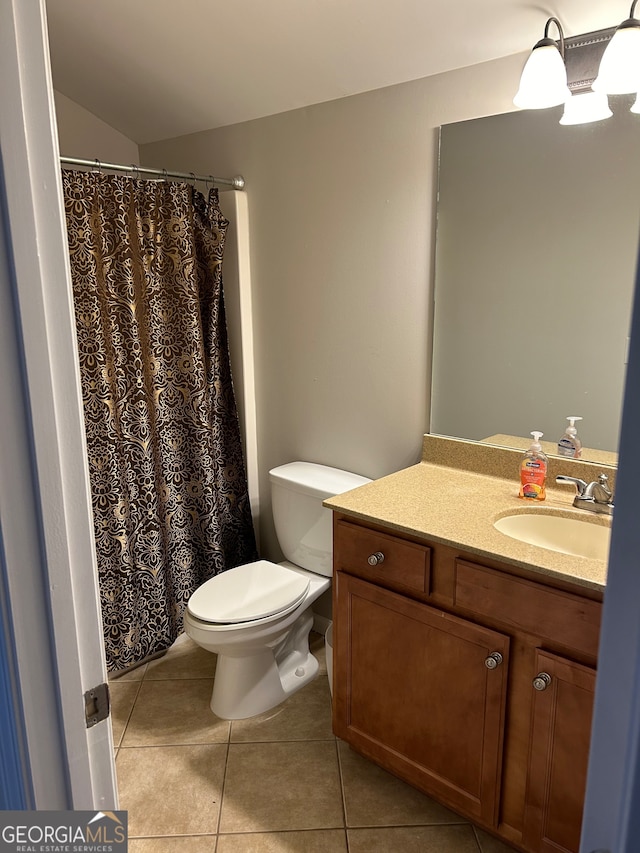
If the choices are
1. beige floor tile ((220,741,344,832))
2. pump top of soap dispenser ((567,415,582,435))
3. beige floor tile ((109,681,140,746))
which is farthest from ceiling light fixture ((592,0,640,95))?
beige floor tile ((109,681,140,746))

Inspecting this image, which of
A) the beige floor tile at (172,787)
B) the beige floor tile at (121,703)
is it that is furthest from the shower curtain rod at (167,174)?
the beige floor tile at (172,787)

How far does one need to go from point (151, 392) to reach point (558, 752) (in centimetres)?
180

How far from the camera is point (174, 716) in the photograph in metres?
2.23

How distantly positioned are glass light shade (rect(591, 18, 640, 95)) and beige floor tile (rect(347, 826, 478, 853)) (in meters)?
2.01

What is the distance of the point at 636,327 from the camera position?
41cm

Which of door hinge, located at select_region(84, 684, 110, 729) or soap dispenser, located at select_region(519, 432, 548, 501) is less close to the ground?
soap dispenser, located at select_region(519, 432, 548, 501)

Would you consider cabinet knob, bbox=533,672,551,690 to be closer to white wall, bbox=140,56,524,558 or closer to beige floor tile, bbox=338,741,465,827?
beige floor tile, bbox=338,741,465,827

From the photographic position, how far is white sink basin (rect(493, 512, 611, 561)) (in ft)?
5.58

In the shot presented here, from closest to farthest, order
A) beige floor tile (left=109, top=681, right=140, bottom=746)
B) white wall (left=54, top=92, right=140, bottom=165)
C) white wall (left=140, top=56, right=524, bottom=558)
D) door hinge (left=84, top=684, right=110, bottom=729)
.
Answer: door hinge (left=84, top=684, right=110, bottom=729), white wall (left=140, top=56, right=524, bottom=558), beige floor tile (left=109, top=681, right=140, bottom=746), white wall (left=54, top=92, right=140, bottom=165)

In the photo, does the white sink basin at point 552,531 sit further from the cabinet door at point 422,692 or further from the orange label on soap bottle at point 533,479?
the cabinet door at point 422,692

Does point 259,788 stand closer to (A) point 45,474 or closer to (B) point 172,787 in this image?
(B) point 172,787

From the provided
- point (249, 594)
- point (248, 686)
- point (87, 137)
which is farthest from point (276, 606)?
point (87, 137)

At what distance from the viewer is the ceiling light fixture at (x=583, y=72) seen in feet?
4.87

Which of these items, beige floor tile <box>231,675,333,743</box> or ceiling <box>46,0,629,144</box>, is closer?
ceiling <box>46,0,629,144</box>
